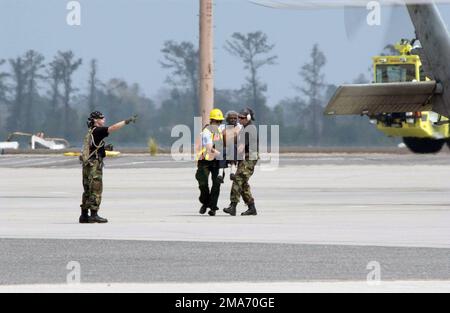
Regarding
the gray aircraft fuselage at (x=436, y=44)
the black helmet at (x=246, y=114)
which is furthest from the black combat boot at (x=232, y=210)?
the gray aircraft fuselage at (x=436, y=44)

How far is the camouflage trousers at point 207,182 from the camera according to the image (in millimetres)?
25359

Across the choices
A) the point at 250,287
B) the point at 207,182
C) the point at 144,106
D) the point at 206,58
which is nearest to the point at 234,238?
the point at 207,182

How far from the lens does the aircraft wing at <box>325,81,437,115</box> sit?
3184 centimetres

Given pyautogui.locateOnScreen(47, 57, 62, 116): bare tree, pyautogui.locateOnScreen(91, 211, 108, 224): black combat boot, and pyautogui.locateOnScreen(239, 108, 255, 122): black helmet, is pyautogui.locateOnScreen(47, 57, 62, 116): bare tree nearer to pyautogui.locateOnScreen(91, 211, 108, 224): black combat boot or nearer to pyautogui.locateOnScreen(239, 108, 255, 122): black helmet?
pyautogui.locateOnScreen(239, 108, 255, 122): black helmet

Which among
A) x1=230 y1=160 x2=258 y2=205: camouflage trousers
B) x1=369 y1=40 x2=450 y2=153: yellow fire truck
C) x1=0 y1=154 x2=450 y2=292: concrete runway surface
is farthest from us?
x1=369 y1=40 x2=450 y2=153: yellow fire truck

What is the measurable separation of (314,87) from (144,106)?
36.7 feet

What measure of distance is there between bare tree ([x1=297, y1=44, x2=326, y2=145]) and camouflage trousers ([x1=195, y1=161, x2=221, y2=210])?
5173cm

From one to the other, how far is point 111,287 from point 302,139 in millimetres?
63604

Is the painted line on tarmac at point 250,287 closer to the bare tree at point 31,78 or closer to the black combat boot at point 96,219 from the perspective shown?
the black combat boot at point 96,219

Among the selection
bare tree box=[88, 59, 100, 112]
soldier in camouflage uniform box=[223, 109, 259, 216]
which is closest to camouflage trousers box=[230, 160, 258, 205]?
soldier in camouflage uniform box=[223, 109, 259, 216]

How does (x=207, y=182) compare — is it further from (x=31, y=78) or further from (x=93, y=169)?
(x=31, y=78)

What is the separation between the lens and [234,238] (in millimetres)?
20406

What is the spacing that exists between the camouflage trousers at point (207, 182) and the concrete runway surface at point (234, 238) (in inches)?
17.1
